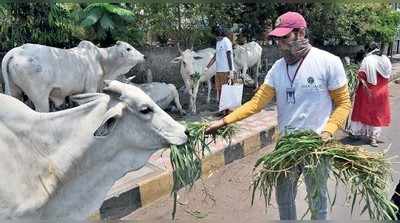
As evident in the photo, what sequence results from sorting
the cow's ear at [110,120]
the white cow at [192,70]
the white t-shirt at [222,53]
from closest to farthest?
the cow's ear at [110,120], the white cow at [192,70], the white t-shirt at [222,53]

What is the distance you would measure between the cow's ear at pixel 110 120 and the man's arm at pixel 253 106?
2.41ft

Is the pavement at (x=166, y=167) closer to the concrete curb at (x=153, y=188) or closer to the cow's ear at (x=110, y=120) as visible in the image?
the concrete curb at (x=153, y=188)

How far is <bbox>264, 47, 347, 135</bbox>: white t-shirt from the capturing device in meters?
2.76

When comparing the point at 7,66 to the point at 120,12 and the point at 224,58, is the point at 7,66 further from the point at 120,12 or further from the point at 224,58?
the point at 224,58

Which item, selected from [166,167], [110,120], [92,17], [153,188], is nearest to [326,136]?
[110,120]

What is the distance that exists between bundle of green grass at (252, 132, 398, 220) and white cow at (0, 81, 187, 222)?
63 centimetres

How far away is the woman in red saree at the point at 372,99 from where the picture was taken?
20.5 feet

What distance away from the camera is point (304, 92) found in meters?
2.81

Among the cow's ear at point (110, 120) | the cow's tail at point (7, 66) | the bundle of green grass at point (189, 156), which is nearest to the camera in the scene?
the cow's ear at point (110, 120)

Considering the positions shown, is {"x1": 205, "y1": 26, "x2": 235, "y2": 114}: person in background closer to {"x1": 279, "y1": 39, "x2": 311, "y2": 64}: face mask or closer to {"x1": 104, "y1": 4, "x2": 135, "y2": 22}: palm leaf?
{"x1": 104, "y1": 4, "x2": 135, "y2": 22}: palm leaf

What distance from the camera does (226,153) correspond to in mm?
5699

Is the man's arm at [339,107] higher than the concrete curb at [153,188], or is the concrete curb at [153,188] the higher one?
the man's arm at [339,107]

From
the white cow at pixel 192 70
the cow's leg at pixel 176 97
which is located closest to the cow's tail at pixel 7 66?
the cow's leg at pixel 176 97

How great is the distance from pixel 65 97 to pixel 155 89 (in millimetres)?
1816
